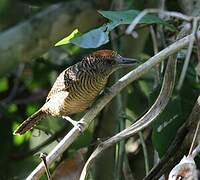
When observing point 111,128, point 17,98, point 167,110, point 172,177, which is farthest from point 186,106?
point 17,98

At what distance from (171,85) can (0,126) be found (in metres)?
1.57

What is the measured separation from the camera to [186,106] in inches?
93.0

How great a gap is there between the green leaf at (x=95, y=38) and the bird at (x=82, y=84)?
21cm

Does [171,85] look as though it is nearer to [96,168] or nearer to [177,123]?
[177,123]

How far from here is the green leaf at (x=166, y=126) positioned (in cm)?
214

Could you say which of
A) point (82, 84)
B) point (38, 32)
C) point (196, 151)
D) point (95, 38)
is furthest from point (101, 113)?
point (196, 151)

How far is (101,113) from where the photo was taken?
115 inches

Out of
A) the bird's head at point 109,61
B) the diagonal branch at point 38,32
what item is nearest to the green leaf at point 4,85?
the diagonal branch at point 38,32

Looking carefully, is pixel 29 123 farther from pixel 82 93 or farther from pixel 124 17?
pixel 124 17

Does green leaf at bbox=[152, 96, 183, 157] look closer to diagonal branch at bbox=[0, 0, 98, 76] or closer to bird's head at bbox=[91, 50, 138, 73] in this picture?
bird's head at bbox=[91, 50, 138, 73]

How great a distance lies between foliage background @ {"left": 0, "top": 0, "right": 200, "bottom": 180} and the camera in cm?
232

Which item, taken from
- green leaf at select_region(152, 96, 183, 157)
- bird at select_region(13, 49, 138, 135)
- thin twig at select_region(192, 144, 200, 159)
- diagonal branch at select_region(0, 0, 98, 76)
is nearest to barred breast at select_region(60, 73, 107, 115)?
bird at select_region(13, 49, 138, 135)

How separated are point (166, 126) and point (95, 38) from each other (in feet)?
1.35

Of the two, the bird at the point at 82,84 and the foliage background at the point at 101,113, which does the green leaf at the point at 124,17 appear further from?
the bird at the point at 82,84
